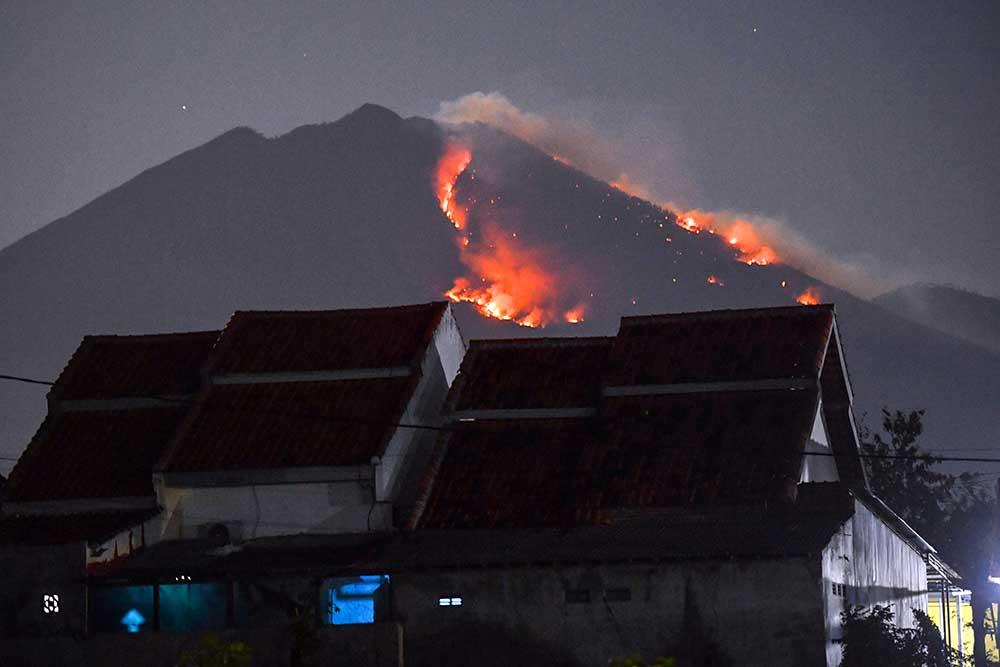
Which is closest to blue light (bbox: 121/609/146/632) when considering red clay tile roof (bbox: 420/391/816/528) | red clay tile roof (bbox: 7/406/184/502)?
red clay tile roof (bbox: 7/406/184/502)

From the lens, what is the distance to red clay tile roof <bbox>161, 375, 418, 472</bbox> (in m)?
43.8

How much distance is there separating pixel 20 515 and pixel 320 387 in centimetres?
887

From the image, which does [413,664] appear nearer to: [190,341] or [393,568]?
[393,568]

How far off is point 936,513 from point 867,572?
33.1m

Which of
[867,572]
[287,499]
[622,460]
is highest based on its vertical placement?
[622,460]

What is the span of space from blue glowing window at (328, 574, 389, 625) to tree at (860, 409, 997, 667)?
22067 mm

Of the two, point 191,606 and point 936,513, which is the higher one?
point 936,513

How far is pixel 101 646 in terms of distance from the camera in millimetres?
38219

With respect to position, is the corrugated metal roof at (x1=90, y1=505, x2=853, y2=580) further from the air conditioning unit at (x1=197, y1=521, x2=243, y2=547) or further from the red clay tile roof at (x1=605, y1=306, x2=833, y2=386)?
the red clay tile roof at (x1=605, y1=306, x2=833, y2=386)

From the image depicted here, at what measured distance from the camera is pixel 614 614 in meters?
36.7

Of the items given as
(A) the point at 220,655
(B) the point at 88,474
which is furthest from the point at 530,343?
(A) the point at 220,655

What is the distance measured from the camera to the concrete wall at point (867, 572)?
37156mm

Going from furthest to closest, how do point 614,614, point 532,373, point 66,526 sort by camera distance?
1. point 532,373
2. point 66,526
3. point 614,614

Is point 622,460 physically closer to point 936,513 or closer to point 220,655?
point 220,655
